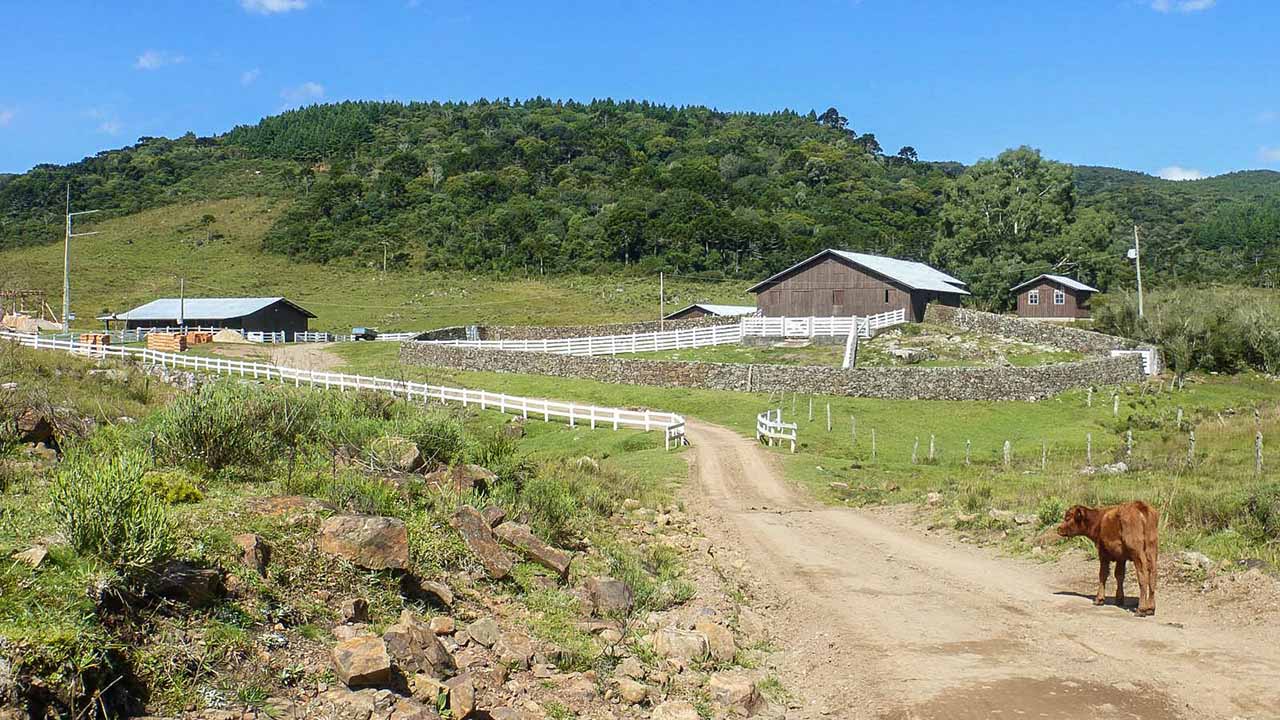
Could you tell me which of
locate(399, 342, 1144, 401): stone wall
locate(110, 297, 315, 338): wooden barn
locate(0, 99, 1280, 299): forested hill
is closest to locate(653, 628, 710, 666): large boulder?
locate(399, 342, 1144, 401): stone wall

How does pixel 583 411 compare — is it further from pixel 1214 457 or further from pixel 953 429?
pixel 1214 457

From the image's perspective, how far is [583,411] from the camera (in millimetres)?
36375

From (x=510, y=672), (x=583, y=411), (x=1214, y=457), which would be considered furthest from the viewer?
(x=583, y=411)

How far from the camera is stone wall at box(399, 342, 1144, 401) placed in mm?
38719

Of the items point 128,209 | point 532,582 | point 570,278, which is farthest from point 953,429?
point 128,209

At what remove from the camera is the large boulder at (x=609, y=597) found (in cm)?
1004

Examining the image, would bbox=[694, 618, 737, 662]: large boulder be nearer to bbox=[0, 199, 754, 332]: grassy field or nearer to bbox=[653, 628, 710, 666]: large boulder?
bbox=[653, 628, 710, 666]: large boulder

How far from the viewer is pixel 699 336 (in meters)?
56.8

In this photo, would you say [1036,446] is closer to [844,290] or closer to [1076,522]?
[1076,522]

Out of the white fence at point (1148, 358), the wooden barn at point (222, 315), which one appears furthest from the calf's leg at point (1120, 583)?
the wooden barn at point (222, 315)

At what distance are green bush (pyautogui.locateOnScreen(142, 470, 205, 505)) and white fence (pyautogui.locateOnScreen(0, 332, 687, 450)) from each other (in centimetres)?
1614

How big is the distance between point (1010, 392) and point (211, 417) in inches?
1345

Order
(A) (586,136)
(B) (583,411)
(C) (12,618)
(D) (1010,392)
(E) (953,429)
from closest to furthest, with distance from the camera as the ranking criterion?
(C) (12,618) → (E) (953,429) → (B) (583,411) → (D) (1010,392) → (A) (586,136)

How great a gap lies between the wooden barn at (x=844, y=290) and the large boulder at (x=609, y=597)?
173ft
